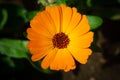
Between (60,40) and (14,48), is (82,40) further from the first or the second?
(14,48)

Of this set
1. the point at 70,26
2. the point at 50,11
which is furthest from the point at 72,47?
the point at 50,11

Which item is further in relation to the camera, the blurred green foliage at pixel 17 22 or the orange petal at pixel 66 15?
the blurred green foliage at pixel 17 22

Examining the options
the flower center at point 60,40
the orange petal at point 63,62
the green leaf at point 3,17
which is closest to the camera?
the orange petal at point 63,62

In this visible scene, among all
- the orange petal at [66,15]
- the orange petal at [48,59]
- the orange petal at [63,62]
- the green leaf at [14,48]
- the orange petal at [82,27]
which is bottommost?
the green leaf at [14,48]

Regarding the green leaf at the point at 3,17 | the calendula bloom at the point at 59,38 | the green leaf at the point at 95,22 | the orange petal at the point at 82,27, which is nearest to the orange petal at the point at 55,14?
the calendula bloom at the point at 59,38

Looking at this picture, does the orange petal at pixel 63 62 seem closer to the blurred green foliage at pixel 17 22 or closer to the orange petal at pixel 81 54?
the orange petal at pixel 81 54

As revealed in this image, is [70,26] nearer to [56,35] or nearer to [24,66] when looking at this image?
[56,35]

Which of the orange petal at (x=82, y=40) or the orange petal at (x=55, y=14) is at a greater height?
the orange petal at (x=55, y=14)
